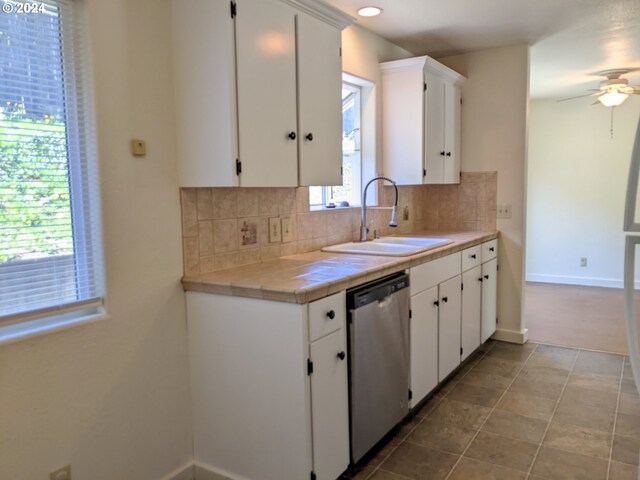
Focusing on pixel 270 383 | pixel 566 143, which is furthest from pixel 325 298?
pixel 566 143

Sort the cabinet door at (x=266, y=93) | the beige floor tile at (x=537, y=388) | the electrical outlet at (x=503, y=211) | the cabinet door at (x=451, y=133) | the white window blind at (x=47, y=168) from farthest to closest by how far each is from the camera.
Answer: the electrical outlet at (x=503, y=211)
the cabinet door at (x=451, y=133)
the beige floor tile at (x=537, y=388)
the cabinet door at (x=266, y=93)
the white window blind at (x=47, y=168)

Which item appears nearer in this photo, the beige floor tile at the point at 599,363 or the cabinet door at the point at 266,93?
the cabinet door at the point at 266,93

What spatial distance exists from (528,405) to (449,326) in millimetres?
622

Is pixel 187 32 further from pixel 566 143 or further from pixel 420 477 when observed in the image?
pixel 566 143

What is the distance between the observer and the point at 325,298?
191 centimetres

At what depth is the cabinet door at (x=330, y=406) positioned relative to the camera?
1874mm

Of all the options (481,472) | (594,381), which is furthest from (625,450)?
(594,381)

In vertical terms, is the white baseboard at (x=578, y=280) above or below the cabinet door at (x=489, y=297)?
Answer: below

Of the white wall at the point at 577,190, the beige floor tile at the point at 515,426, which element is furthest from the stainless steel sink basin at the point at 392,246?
the white wall at the point at 577,190

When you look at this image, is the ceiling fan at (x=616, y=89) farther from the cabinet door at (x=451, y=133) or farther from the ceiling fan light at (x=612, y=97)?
the cabinet door at (x=451, y=133)

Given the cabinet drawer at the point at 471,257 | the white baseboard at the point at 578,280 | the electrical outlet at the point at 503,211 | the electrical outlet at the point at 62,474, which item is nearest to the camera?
the electrical outlet at the point at 62,474

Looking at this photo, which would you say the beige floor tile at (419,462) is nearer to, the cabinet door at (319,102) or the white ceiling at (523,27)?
the cabinet door at (319,102)

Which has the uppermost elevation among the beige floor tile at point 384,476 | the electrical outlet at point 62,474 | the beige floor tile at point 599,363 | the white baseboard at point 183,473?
the electrical outlet at point 62,474

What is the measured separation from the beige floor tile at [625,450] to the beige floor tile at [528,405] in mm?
348
